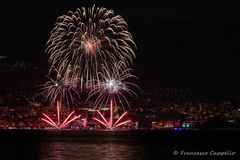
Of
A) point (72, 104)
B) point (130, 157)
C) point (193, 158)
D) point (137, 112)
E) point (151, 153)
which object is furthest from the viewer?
point (137, 112)

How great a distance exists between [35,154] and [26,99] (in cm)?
9702

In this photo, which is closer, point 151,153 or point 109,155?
point 109,155

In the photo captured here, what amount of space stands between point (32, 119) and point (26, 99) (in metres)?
6.84

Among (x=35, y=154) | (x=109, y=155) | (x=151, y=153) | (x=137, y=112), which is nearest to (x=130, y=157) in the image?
(x=109, y=155)

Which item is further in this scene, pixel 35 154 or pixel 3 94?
pixel 3 94

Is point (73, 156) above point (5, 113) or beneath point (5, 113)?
beneath

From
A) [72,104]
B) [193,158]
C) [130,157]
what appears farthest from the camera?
[72,104]

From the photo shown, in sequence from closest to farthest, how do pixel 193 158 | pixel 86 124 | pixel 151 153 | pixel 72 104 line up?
pixel 193 158 → pixel 151 153 → pixel 72 104 → pixel 86 124

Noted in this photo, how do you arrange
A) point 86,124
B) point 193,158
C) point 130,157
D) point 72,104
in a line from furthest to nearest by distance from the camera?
point 86,124 → point 72,104 → point 130,157 → point 193,158

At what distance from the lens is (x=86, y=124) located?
181 m

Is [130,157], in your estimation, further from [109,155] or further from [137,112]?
[137,112]

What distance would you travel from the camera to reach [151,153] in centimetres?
9000

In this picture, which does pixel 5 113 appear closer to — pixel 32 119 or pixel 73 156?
pixel 32 119

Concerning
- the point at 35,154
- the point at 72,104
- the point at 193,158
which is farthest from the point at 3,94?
the point at 193,158
